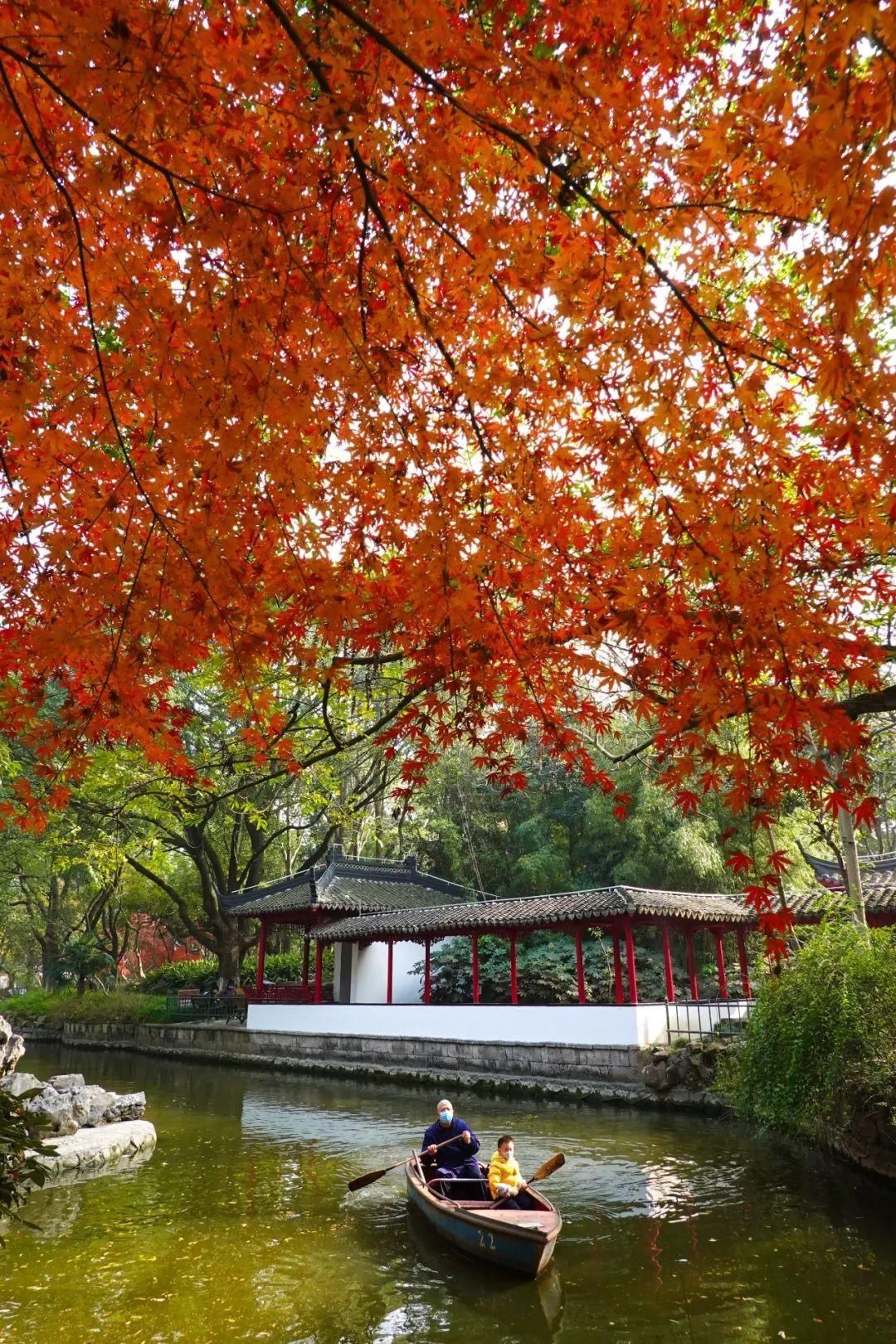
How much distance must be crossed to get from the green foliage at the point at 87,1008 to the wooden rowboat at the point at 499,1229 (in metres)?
19.5

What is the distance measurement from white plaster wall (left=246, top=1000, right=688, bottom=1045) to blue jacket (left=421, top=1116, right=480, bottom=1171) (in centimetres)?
648

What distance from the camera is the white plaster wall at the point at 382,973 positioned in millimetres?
21578

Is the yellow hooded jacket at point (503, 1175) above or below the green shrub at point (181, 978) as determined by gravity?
below

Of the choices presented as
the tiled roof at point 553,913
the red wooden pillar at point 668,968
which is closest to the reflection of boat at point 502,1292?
the tiled roof at point 553,913

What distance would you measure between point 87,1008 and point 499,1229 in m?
23.4

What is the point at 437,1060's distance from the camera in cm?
1695

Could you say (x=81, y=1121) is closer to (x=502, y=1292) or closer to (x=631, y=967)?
(x=502, y=1292)

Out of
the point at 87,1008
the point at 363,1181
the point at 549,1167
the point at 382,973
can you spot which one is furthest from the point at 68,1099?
the point at 87,1008

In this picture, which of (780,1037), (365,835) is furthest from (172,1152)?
(365,835)

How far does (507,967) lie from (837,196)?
19.7 metres

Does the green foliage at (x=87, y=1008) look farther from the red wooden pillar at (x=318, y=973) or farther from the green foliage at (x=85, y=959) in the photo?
the red wooden pillar at (x=318, y=973)

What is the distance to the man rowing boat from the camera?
26.3 ft

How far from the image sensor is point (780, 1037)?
8953mm

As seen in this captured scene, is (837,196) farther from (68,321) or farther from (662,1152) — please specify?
(662,1152)
